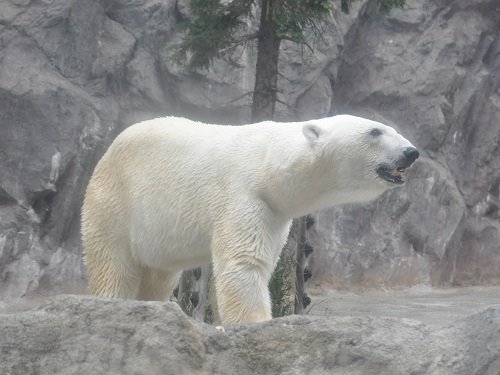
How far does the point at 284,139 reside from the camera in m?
3.83

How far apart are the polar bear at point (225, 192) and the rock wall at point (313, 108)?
3.23 metres

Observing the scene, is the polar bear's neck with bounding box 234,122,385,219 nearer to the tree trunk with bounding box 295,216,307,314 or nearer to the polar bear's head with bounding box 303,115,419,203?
the polar bear's head with bounding box 303,115,419,203

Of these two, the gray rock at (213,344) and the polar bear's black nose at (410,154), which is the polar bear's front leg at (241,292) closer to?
the polar bear's black nose at (410,154)

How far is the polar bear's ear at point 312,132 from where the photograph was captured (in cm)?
373

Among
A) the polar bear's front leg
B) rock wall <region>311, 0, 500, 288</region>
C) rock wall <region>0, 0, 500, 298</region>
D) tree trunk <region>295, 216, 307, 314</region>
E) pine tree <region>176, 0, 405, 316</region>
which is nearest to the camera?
the polar bear's front leg

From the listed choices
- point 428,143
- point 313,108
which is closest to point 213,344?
point 313,108

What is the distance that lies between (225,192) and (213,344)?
1294 millimetres

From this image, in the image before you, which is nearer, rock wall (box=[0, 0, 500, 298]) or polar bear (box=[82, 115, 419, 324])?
polar bear (box=[82, 115, 419, 324])

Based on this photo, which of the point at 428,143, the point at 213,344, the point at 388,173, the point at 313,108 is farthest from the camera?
the point at 428,143

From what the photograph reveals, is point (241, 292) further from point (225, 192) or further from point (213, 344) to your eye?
point (213, 344)

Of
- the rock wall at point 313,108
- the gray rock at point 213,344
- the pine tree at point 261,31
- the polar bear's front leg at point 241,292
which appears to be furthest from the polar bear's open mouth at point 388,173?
the rock wall at point 313,108

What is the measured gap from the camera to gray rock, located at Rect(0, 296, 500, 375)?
251cm

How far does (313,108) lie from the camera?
9.62m

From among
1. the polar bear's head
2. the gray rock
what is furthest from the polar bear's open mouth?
the gray rock
